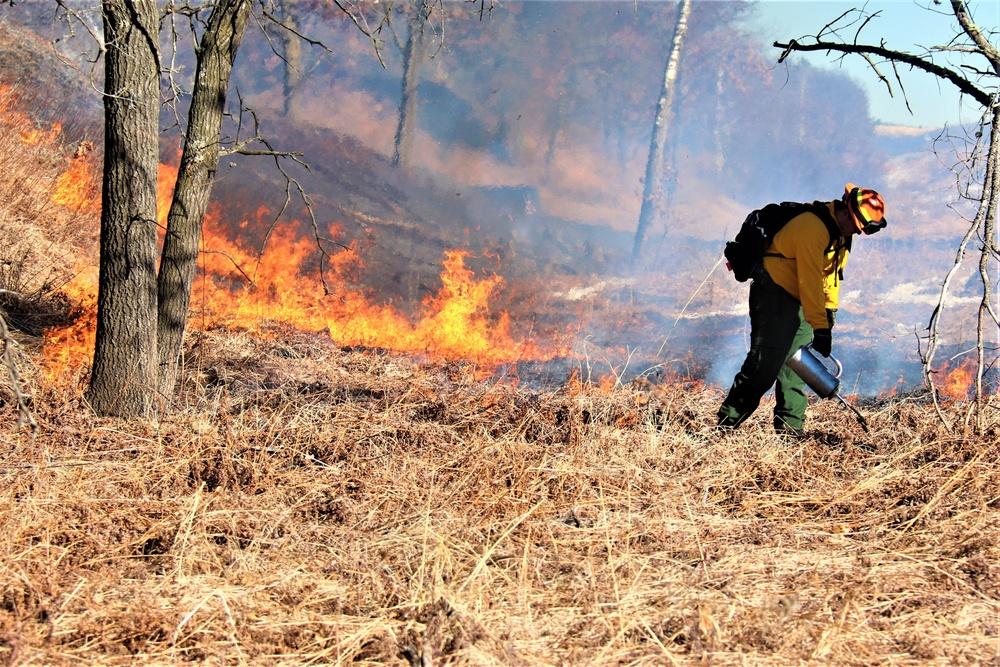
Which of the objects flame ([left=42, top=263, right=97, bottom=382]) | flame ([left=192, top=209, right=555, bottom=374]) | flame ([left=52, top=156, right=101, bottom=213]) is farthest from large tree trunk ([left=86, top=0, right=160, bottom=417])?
flame ([left=52, top=156, right=101, bottom=213])

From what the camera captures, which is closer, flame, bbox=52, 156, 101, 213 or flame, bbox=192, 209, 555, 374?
flame, bbox=192, 209, 555, 374

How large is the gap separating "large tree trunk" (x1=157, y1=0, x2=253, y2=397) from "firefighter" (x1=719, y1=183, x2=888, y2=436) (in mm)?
3809

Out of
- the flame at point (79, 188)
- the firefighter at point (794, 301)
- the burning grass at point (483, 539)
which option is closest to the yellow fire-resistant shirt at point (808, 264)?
the firefighter at point (794, 301)

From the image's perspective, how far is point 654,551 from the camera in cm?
338

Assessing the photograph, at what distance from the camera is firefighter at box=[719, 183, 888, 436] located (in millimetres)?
4785

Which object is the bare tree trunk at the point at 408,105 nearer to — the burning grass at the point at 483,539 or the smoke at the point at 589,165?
the smoke at the point at 589,165

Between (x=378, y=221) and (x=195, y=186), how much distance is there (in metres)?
12.3

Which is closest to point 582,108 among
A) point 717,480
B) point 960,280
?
point 960,280

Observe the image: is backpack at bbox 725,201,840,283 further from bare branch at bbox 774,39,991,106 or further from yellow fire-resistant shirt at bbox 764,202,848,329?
bare branch at bbox 774,39,991,106

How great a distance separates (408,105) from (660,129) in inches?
266

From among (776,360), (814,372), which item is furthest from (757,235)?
(814,372)

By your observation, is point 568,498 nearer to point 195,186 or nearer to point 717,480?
point 717,480

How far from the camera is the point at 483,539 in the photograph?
338 centimetres

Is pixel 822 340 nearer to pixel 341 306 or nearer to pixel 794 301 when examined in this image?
pixel 794 301
